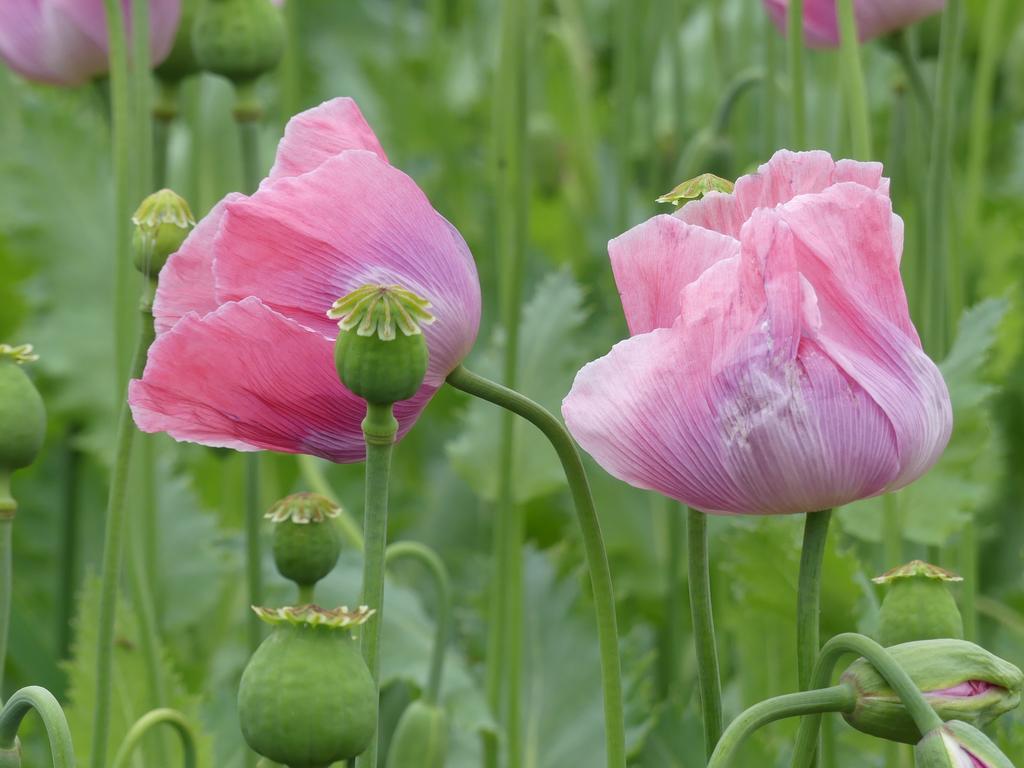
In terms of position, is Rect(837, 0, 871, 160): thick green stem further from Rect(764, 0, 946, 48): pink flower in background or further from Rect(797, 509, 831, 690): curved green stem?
Rect(797, 509, 831, 690): curved green stem

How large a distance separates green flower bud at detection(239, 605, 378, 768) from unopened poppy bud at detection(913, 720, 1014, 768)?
12 centimetres

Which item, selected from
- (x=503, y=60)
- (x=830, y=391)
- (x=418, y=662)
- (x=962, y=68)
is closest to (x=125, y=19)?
(x=503, y=60)

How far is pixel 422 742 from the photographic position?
2.17 feet

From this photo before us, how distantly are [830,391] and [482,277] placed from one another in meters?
0.82

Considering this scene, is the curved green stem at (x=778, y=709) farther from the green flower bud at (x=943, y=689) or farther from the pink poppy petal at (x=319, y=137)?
the pink poppy petal at (x=319, y=137)

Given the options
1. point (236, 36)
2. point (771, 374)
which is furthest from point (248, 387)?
point (236, 36)

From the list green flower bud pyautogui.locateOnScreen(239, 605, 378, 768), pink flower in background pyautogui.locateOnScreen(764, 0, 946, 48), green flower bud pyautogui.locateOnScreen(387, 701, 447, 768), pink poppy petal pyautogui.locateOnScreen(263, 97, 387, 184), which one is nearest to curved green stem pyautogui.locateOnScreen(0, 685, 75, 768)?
green flower bud pyautogui.locateOnScreen(239, 605, 378, 768)

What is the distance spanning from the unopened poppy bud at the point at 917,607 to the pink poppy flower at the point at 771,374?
6cm

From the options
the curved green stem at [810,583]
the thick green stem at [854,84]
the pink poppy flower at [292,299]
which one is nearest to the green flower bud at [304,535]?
the pink poppy flower at [292,299]

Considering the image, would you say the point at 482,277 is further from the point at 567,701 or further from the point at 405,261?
the point at 405,261

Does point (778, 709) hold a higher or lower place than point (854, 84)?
lower

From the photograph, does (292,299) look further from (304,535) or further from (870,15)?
(870,15)

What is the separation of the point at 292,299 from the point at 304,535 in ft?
0.29

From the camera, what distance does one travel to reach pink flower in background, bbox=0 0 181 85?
27.7 inches
